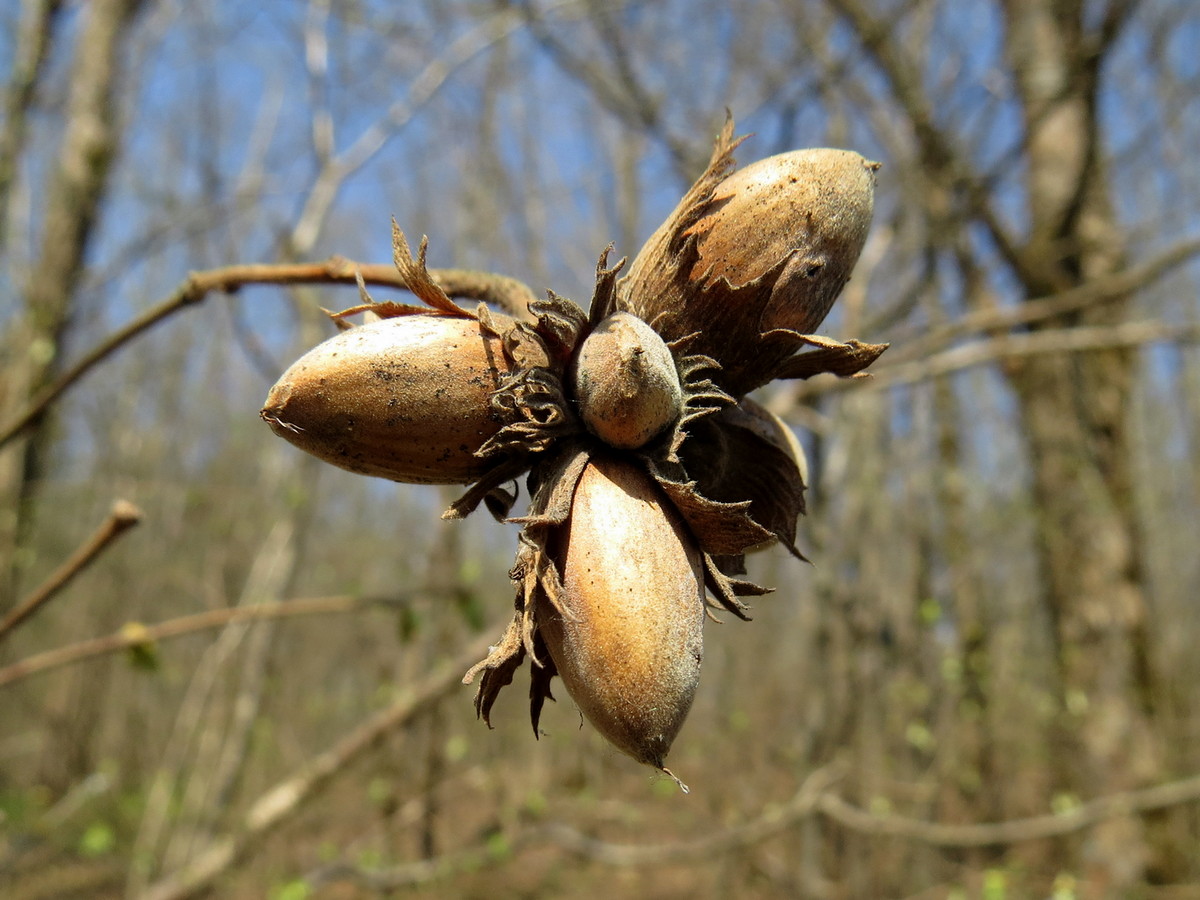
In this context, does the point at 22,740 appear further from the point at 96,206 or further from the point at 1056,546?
the point at 1056,546

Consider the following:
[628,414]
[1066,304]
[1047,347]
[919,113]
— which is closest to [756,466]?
[628,414]

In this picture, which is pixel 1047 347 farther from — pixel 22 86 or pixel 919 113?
pixel 22 86


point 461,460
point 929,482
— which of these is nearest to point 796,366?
point 461,460

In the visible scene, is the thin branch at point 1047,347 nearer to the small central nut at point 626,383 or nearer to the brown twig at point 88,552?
the small central nut at point 626,383

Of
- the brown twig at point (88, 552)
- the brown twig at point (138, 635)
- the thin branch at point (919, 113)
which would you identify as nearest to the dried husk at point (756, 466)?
the brown twig at point (88, 552)

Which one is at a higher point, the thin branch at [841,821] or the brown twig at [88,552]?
the brown twig at [88,552]

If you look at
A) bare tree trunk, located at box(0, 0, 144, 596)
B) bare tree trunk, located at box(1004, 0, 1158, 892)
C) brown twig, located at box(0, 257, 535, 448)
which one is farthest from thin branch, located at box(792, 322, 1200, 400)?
bare tree trunk, located at box(0, 0, 144, 596)
